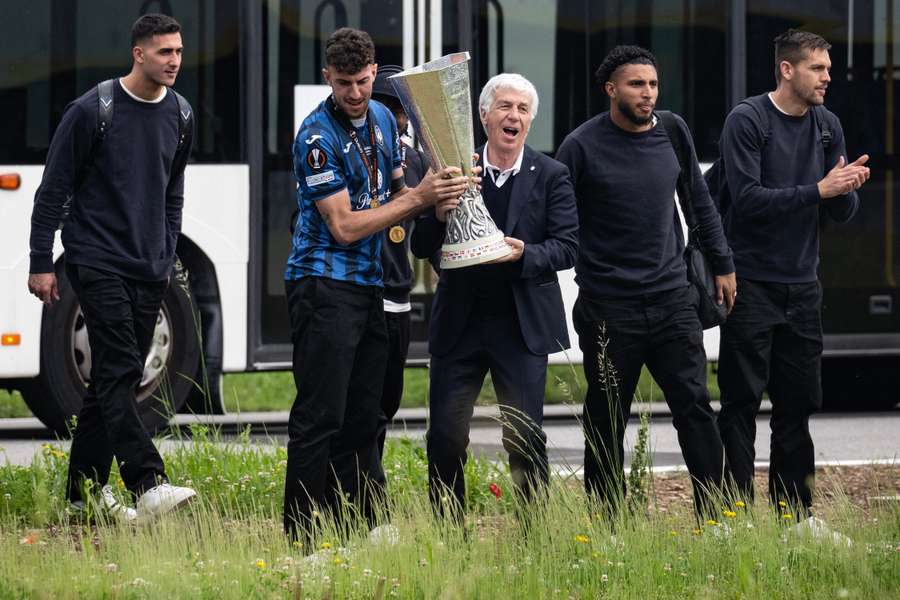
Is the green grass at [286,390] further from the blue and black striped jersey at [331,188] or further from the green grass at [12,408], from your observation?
the blue and black striped jersey at [331,188]

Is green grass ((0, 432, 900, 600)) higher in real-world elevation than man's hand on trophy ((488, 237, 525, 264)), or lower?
lower

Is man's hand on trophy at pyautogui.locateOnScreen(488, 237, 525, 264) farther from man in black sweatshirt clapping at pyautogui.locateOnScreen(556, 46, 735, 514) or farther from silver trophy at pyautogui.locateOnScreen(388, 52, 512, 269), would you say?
man in black sweatshirt clapping at pyautogui.locateOnScreen(556, 46, 735, 514)

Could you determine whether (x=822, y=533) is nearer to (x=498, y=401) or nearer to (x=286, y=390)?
(x=498, y=401)

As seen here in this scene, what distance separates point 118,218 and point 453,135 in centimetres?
174

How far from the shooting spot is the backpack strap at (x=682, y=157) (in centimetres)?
668

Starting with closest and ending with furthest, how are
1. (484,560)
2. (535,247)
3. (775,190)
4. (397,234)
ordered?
(484,560) → (535,247) → (397,234) → (775,190)

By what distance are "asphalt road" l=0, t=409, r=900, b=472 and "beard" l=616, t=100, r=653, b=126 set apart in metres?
2.63

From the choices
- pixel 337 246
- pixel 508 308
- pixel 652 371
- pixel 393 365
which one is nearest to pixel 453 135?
pixel 337 246

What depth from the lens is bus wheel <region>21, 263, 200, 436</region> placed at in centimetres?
1021

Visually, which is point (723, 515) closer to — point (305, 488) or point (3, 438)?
point (305, 488)

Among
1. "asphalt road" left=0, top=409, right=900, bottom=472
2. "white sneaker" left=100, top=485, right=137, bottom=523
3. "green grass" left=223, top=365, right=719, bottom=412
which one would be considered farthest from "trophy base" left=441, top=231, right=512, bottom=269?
"green grass" left=223, top=365, right=719, bottom=412

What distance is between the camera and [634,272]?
21.5ft

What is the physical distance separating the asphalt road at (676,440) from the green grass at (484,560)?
2.90 m

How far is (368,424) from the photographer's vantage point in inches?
247
